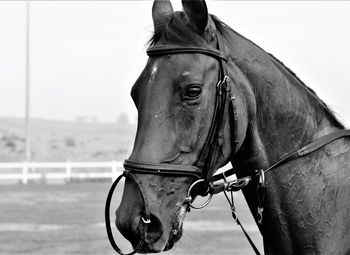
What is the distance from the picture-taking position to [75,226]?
1648 cm

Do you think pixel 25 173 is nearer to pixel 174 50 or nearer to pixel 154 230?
pixel 174 50

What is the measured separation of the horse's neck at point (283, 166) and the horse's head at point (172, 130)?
1.02ft

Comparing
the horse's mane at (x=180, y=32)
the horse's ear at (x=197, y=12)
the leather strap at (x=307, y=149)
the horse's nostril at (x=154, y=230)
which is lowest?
the horse's nostril at (x=154, y=230)

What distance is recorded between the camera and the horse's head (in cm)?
334

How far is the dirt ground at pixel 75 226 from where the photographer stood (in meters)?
12.9

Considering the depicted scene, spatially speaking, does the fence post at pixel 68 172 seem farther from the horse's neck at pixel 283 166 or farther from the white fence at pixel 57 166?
the horse's neck at pixel 283 166

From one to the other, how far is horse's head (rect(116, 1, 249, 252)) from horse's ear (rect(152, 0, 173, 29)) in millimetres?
76

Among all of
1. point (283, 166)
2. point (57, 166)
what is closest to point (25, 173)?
point (57, 166)

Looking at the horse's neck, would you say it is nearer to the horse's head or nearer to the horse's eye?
the horse's head

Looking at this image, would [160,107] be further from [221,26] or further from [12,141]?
[12,141]

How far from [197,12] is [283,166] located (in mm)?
1046

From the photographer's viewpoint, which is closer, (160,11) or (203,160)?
(203,160)

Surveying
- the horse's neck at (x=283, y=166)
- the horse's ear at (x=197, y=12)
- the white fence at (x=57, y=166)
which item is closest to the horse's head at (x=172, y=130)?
the horse's ear at (x=197, y=12)

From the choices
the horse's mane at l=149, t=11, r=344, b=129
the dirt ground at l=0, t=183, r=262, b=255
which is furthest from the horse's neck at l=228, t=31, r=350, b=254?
the dirt ground at l=0, t=183, r=262, b=255
